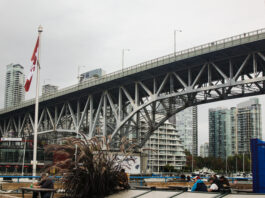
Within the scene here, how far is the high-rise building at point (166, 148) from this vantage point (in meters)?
135

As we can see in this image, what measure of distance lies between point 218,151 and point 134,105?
456 ft

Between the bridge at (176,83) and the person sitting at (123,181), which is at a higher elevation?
the bridge at (176,83)

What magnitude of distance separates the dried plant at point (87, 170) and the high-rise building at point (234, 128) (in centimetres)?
15343

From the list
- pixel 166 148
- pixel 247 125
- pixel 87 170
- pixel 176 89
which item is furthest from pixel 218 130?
pixel 87 170

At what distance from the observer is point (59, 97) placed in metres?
61.8

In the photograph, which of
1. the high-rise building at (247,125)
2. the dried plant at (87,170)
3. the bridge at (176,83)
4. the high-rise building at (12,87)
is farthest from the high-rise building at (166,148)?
the dried plant at (87,170)

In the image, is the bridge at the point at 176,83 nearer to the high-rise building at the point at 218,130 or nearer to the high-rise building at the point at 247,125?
the high-rise building at the point at 247,125

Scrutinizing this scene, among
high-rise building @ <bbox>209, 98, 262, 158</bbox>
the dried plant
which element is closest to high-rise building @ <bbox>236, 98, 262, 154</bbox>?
high-rise building @ <bbox>209, 98, 262, 158</bbox>

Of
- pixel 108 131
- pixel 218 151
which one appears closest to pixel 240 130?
pixel 218 151

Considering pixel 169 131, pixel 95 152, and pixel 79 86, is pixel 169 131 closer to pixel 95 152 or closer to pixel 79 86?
pixel 79 86

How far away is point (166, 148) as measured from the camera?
461ft

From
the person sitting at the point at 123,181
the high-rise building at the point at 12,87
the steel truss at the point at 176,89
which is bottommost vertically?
the person sitting at the point at 123,181

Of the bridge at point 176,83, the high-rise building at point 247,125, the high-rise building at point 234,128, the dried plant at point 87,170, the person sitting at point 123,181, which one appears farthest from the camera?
the high-rise building at point 234,128

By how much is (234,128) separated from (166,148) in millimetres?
46270
